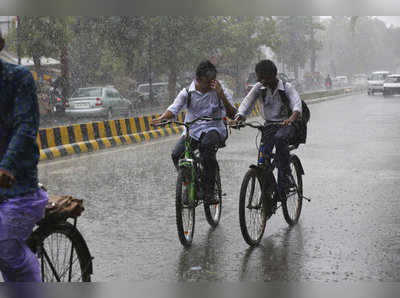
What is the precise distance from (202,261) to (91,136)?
32.0ft

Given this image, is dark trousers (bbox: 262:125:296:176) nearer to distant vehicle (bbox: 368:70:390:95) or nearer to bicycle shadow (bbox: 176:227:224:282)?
bicycle shadow (bbox: 176:227:224:282)

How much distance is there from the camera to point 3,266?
3.21 metres

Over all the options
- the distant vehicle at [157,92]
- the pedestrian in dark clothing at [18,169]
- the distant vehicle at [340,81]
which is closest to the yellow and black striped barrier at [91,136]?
the pedestrian in dark clothing at [18,169]

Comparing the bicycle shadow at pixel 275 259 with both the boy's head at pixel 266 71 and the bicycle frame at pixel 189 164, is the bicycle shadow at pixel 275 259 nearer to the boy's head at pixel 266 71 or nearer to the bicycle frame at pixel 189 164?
the bicycle frame at pixel 189 164

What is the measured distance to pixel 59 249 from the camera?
365cm

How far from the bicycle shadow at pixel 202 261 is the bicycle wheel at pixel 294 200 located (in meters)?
0.78

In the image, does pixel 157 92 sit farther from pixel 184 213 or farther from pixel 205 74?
pixel 184 213

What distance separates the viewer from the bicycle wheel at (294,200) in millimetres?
6574

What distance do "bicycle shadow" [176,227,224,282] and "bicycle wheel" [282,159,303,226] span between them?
0.78m

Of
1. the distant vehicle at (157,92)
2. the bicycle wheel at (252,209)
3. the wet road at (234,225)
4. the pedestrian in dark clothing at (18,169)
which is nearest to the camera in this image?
the pedestrian in dark clothing at (18,169)

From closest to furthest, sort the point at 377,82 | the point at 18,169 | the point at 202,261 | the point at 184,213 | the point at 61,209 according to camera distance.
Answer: the point at 18,169
the point at 61,209
the point at 202,261
the point at 184,213
the point at 377,82

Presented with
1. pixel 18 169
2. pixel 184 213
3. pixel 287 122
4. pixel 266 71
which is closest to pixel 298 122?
pixel 287 122

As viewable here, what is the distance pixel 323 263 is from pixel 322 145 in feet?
31.5

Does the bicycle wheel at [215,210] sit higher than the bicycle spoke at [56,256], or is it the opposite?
the bicycle spoke at [56,256]
